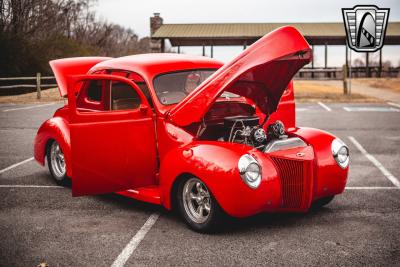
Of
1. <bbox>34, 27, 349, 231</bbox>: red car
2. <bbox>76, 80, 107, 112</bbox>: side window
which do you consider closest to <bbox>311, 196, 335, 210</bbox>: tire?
<bbox>34, 27, 349, 231</bbox>: red car

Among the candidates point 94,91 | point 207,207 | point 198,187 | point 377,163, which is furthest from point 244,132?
point 377,163

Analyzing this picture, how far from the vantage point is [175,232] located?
4.90 meters

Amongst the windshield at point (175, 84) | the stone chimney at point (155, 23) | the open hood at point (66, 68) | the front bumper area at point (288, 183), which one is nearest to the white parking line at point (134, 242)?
the front bumper area at point (288, 183)

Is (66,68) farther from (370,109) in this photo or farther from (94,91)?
(370,109)

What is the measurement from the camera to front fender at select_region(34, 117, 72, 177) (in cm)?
623

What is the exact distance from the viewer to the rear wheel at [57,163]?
Result: 6805mm

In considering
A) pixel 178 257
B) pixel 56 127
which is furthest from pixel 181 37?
pixel 178 257

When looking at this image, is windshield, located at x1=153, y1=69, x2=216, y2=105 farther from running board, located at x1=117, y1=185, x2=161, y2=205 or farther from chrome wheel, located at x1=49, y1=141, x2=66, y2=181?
chrome wheel, located at x1=49, y1=141, x2=66, y2=181

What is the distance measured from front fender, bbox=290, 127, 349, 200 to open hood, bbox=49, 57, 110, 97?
3257 millimetres

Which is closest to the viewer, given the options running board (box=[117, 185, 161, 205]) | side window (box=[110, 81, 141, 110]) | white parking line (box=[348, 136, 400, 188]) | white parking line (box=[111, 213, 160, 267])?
white parking line (box=[111, 213, 160, 267])

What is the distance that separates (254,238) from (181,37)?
121 feet

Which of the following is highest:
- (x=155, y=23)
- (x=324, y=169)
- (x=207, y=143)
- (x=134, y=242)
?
(x=155, y=23)

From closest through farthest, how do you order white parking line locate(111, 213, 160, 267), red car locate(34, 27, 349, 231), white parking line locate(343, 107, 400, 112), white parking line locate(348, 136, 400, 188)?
white parking line locate(111, 213, 160, 267) < red car locate(34, 27, 349, 231) < white parking line locate(348, 136, 400, 188) < white parking line locate(343, 107, 400, 112)

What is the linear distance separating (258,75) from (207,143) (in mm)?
1003
